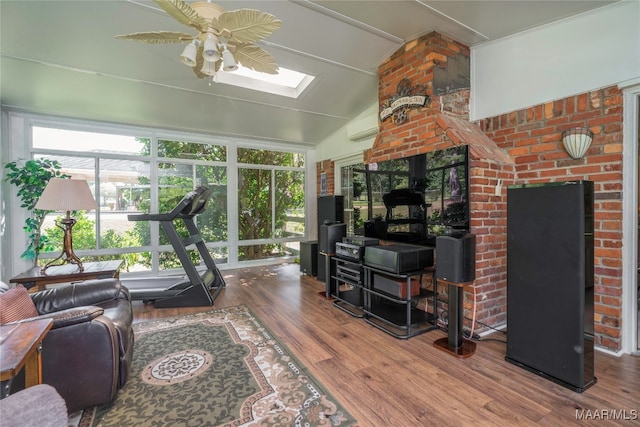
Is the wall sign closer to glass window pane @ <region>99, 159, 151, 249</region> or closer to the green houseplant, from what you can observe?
glass window pane @ <region>99, 159, 151, 249</region>

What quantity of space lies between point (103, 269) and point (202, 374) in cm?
175

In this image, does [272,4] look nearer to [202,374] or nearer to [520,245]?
[520,245]

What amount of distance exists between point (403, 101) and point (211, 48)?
2161mm

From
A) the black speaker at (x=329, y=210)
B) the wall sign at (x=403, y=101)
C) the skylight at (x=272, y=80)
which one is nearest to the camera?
the wall sign at (x=403, y=101)

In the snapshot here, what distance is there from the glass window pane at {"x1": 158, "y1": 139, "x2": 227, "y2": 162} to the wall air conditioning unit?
8.02 ft

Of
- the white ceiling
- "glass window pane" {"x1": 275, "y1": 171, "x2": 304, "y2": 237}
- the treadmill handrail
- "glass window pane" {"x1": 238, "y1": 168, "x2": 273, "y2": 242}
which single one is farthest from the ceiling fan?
"glass window pane" {"x1": 275, "y1": 171, "x2": 304, "y2": 237}

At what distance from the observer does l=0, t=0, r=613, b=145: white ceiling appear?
2.56 metres

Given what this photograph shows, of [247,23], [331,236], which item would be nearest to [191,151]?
[331,236]

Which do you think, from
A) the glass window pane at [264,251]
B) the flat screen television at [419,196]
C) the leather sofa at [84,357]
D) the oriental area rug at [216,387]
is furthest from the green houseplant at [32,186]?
the flat screen television at [419,196]

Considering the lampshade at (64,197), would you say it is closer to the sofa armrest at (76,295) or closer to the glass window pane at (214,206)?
the sofa armrest at (76,295)

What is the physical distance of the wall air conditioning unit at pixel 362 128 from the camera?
175 inches

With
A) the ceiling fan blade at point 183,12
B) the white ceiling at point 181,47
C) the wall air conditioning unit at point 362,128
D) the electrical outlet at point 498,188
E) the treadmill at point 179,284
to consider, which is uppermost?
the white ceiling at point 181,47

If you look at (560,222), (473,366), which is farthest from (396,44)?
(473,366)

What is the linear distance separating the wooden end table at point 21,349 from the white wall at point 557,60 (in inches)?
150
